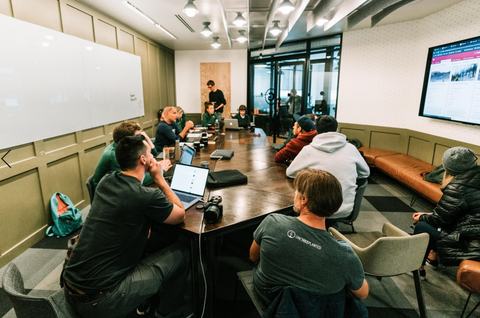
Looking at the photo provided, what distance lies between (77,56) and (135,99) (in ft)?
6.22

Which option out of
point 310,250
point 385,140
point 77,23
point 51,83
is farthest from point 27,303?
point 385,140

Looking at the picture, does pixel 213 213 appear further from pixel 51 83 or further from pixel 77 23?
pixel 77 23

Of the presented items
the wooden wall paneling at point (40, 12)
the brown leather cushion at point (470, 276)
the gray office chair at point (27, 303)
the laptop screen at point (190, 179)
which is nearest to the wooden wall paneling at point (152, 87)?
the wooden wall paneling at point (40, 12)

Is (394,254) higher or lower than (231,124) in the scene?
lower

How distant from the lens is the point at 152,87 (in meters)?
6.61

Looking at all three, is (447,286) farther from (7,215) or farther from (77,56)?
(77,56)

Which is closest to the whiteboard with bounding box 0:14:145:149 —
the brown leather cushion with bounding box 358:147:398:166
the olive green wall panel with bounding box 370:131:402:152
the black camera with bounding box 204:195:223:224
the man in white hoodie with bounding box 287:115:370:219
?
the black camera with bounding box 204:195:223:224

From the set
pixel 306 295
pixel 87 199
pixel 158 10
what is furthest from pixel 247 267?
pixel 158 10

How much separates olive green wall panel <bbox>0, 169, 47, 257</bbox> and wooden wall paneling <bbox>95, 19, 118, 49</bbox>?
2.40 meters

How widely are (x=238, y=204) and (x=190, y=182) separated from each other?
1.49ft

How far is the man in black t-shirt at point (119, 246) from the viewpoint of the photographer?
1.43 m

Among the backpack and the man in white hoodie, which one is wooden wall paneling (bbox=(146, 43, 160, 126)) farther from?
the man in white hoodie

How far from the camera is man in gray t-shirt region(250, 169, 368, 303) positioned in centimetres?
115

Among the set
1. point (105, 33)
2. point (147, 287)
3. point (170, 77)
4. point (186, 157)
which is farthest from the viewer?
point (170, 77)
